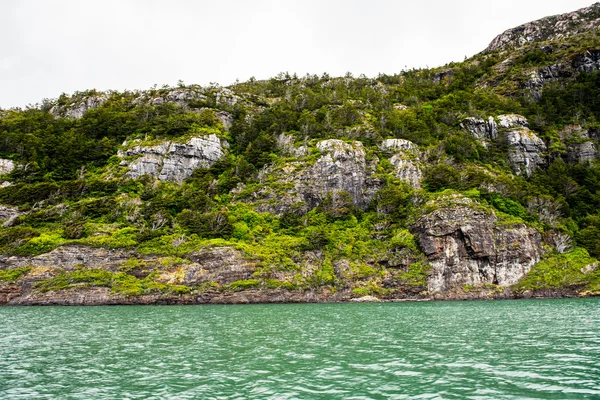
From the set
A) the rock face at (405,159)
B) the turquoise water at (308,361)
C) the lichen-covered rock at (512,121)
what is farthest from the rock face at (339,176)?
the turquoise water at (308,361)

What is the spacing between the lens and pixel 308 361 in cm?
1608

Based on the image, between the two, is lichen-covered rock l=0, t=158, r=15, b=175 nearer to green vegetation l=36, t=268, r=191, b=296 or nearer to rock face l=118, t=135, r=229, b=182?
rock face l=118, t=135, r=229, b=182

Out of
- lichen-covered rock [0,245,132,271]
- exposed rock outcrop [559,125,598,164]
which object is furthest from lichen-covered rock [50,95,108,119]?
exposed rock outcrop [559,125,598,164]

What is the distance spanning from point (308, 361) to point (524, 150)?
92243mm

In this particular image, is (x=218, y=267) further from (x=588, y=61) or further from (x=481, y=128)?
(x=588, y=61)

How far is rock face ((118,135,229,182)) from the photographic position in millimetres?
84500

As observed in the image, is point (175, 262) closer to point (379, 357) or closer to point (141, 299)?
point (141, 299)

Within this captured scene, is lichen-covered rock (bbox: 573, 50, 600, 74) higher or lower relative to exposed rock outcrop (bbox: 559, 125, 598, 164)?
higher

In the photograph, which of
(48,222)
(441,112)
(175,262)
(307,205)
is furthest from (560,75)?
(48,222)

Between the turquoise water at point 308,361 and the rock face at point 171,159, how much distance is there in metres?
60.0

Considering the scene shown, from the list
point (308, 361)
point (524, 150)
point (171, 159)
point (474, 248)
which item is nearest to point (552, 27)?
point (524, 150)

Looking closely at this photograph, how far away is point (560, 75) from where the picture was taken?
365ft

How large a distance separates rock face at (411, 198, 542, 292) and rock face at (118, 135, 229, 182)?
52844mm

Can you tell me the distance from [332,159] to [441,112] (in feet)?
139
